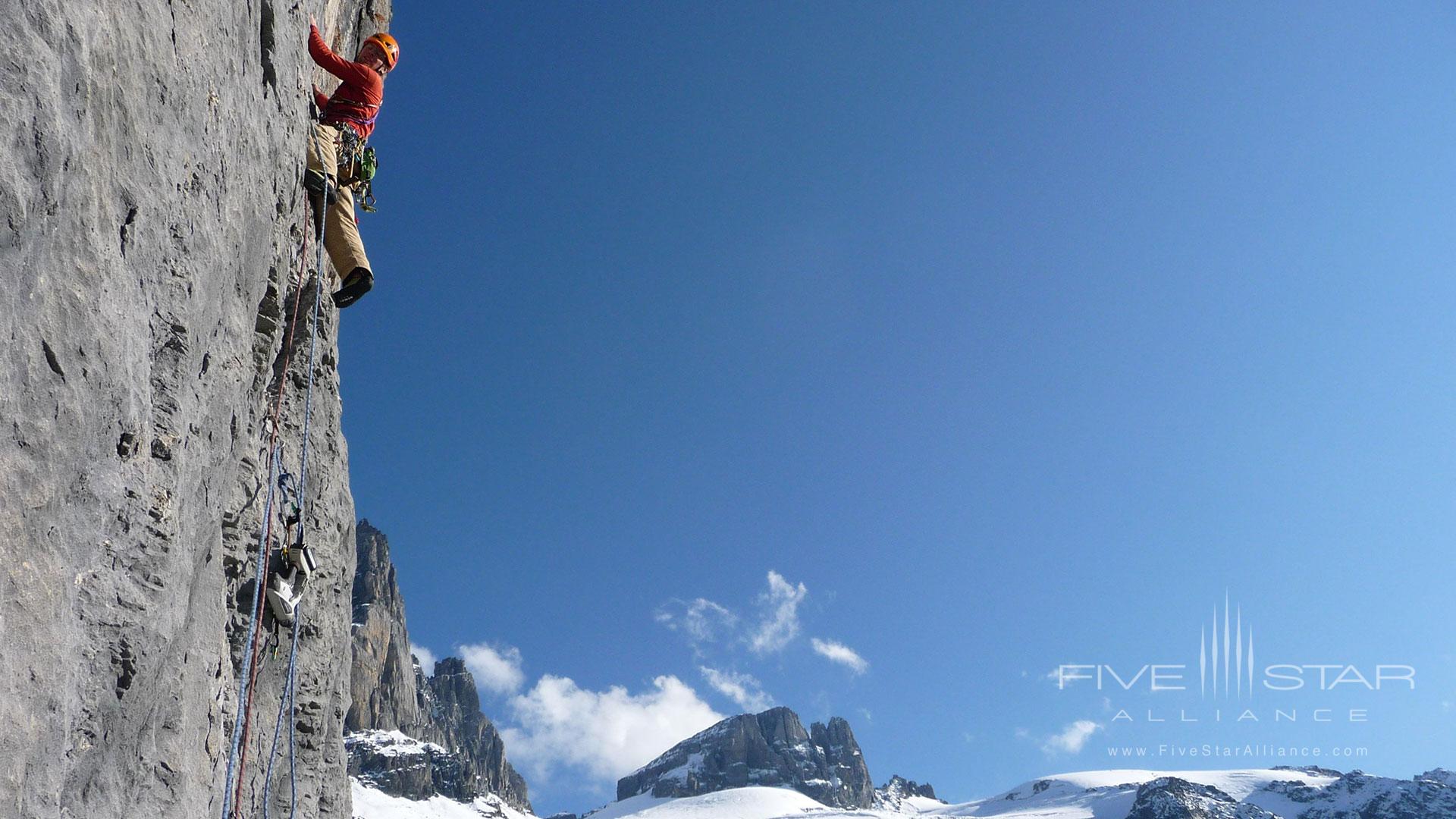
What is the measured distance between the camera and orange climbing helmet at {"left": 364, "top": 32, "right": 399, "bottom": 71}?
8.54 meters

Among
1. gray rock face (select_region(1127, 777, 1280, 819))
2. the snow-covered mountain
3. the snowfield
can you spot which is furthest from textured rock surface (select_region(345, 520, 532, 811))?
gray rock face (select_region(1127, 777, 1280, 819))

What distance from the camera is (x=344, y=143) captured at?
806 centimetres

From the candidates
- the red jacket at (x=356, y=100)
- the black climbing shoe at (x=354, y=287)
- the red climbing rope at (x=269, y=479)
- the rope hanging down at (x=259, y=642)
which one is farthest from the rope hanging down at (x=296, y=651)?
the red jacket at (x=356, y=100)

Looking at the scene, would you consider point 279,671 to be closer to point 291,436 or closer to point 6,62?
point 291,436

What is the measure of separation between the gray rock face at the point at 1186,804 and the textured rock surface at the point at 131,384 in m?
168

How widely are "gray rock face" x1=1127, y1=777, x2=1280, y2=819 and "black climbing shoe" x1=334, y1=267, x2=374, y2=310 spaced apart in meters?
166

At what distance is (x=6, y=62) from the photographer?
9.48 ft

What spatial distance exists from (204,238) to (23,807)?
2.57 m

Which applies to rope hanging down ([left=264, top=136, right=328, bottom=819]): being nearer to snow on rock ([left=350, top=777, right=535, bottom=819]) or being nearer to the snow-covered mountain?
snow on rock ([left=350, top=777, right=535, bottom=819])

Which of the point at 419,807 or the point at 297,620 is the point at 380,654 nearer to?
the point at 419,807

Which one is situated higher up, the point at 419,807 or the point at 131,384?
the point at 131,384

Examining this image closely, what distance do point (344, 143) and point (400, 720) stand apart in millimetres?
146671

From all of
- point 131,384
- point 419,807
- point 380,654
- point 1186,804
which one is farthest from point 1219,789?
point 131,384

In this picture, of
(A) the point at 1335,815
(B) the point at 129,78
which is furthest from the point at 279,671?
(A) the point at 1335,815
